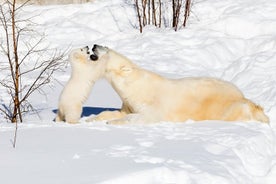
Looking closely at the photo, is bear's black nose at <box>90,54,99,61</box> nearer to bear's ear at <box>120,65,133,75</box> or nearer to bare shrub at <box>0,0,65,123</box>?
bear's ear at <box>120,65,133,75</box>

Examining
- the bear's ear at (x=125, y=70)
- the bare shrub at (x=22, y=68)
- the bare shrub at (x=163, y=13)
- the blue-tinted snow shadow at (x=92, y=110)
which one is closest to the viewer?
the bear's ear at (x=125, y=70)

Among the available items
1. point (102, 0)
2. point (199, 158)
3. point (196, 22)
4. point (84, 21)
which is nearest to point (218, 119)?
point (199, 158)

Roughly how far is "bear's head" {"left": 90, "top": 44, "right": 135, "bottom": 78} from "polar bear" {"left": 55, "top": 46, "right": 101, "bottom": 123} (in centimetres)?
8

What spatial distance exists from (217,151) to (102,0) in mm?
9749

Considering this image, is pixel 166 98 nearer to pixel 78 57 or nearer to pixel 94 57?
pixel 94 57

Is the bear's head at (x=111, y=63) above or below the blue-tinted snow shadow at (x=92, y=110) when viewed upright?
above

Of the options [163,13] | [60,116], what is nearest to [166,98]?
[60,116]

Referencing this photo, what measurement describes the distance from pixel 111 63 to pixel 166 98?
0.62 meters

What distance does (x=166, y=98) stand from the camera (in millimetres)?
5355

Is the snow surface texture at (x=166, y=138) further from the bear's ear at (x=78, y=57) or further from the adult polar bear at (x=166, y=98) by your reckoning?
the bear's ear at (x=78, y=57)

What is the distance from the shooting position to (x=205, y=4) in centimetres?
1210

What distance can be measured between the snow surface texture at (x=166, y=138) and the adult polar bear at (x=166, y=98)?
0.52 feet

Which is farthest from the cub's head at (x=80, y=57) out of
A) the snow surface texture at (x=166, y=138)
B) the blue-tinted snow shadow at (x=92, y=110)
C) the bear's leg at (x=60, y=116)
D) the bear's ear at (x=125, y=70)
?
the blue-tinted snow shadow at (x=92, y=110)

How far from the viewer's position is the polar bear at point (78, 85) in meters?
5.28
